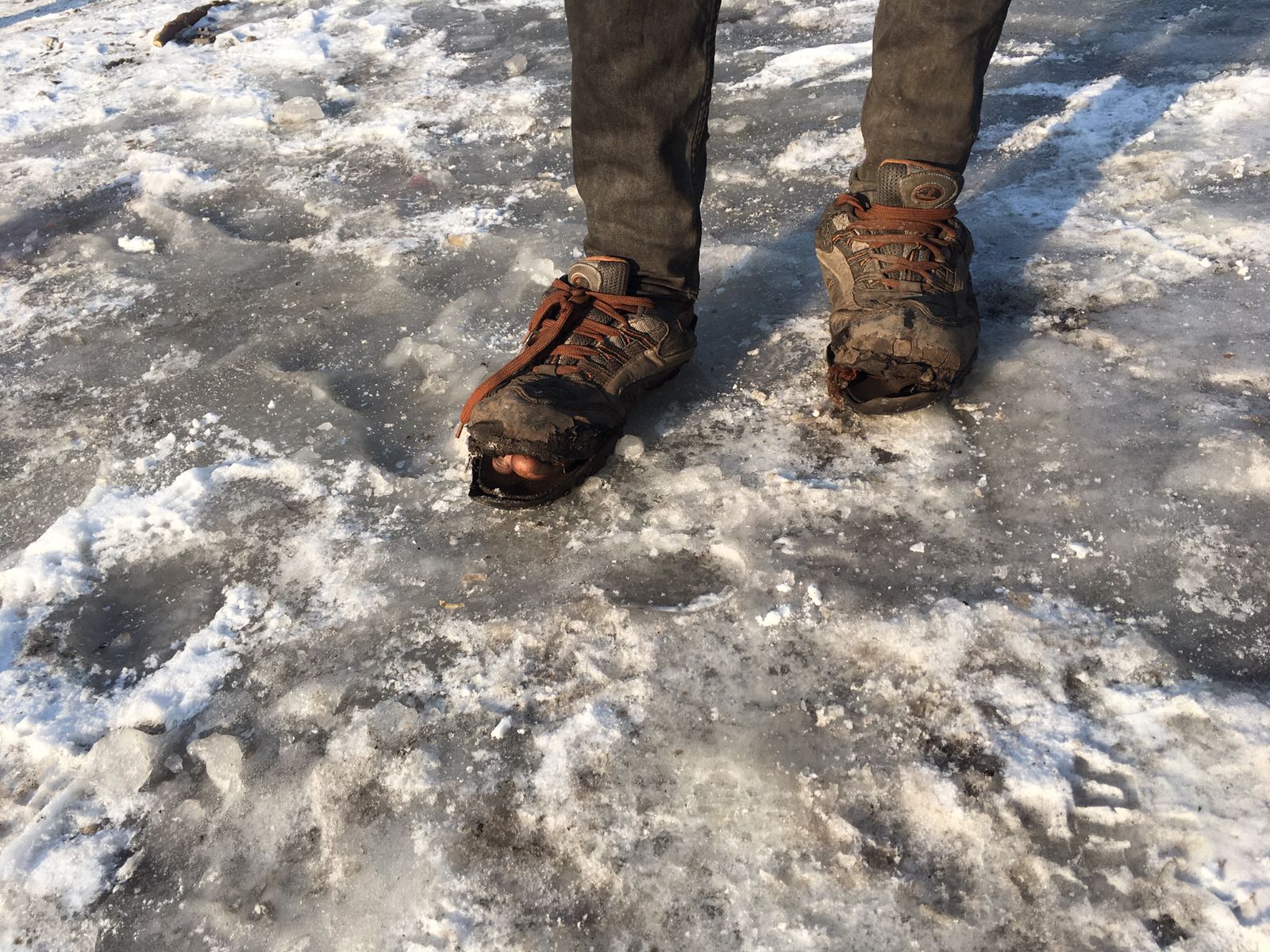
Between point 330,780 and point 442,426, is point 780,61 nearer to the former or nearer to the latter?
point 442,426

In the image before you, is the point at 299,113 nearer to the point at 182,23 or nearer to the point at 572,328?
the point at 182,23

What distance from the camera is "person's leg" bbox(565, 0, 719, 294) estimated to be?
1518 millimetres

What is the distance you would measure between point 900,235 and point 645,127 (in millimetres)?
563

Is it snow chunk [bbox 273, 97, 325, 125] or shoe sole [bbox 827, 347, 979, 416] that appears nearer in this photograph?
shoe sole [bbox 827, 347, 979, 416]

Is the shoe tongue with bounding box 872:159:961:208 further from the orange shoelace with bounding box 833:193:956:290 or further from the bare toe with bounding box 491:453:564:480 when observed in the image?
the bare toe with bounding box 491:453:564:480

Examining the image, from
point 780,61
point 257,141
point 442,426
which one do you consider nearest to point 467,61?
point 257,141

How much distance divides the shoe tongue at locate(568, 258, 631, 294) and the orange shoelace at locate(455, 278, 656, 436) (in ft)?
0.04

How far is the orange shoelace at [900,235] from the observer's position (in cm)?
174

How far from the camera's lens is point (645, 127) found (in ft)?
5.29

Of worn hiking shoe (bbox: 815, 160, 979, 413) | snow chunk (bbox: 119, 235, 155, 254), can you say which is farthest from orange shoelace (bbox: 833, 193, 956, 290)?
snow chunk (bbox: 119, 235, 155, 254)

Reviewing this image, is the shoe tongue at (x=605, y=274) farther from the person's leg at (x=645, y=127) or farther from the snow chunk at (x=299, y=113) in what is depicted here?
the snow chunk at (x=299, y=113)

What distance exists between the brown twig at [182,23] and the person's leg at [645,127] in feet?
11.1

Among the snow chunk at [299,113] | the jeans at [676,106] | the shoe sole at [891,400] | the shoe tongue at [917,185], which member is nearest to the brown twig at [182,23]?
the snow chunk at [299,113]

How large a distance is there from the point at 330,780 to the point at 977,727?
0.86 m
